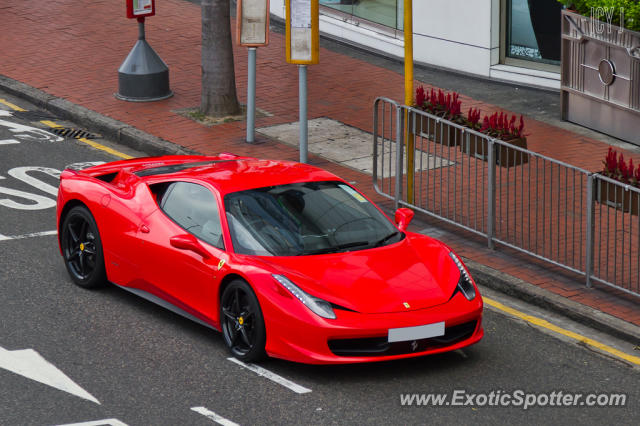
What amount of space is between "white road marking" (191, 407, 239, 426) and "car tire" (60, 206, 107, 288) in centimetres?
242

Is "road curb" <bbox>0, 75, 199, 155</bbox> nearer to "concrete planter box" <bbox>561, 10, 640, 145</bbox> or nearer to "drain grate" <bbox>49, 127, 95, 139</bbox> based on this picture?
"drain grate" <bbox>49, 127, 95, 139</bbox>

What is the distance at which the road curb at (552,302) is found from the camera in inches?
349

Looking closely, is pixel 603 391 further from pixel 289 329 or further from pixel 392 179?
pixel 392 179

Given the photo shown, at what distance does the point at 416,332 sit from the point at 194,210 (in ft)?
7.01

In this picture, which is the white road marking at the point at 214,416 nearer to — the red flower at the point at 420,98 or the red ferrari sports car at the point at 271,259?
the red ferrari sports car at the point at 271,259

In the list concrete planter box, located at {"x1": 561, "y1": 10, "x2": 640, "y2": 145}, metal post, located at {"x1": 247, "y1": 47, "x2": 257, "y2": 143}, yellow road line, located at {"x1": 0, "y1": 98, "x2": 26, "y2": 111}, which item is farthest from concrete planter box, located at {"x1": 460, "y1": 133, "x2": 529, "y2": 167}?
yellow road line, located at {"x1": 0, "y1": 98, "x2": 26, "y2": 111}

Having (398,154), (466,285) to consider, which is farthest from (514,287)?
(398,154)

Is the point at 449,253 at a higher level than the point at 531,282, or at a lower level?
higher

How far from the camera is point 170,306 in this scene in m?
8.77

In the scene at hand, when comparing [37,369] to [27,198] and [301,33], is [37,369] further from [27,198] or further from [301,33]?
[301,33]

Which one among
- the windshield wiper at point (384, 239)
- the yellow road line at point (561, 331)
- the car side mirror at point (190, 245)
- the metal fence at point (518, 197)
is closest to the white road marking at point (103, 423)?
the car side mirror at point (190, 245)

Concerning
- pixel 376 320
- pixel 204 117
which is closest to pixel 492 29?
pixel 204 117

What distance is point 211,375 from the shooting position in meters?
7.90

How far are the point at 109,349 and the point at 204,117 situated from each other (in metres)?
7.32
